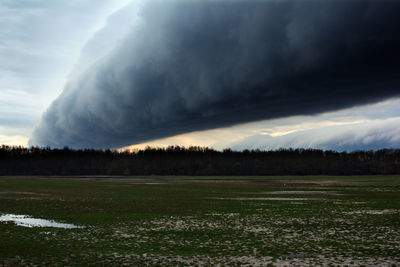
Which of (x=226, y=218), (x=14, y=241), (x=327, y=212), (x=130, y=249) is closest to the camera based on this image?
(x=130, y=249)

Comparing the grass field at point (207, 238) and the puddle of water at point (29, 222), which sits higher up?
the puddle of water at point (29, 222)

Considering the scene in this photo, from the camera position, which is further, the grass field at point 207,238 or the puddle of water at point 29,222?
the puddle of water at point 29,222

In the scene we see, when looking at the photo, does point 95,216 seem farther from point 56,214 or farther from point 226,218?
point 226,218

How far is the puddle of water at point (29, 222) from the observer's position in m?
29.7

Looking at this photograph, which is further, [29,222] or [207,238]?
[29,222]

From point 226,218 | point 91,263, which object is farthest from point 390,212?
point 91,263

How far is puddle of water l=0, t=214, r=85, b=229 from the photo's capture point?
29.7m

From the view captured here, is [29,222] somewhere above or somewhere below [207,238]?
above

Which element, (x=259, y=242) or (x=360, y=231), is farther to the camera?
(x=360, y=231)

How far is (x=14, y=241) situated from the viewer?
76.0 feet

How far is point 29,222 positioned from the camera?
31406mm

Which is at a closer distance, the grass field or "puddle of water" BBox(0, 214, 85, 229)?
the grass field

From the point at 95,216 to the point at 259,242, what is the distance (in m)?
18.4

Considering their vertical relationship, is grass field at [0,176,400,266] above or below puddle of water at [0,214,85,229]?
below
